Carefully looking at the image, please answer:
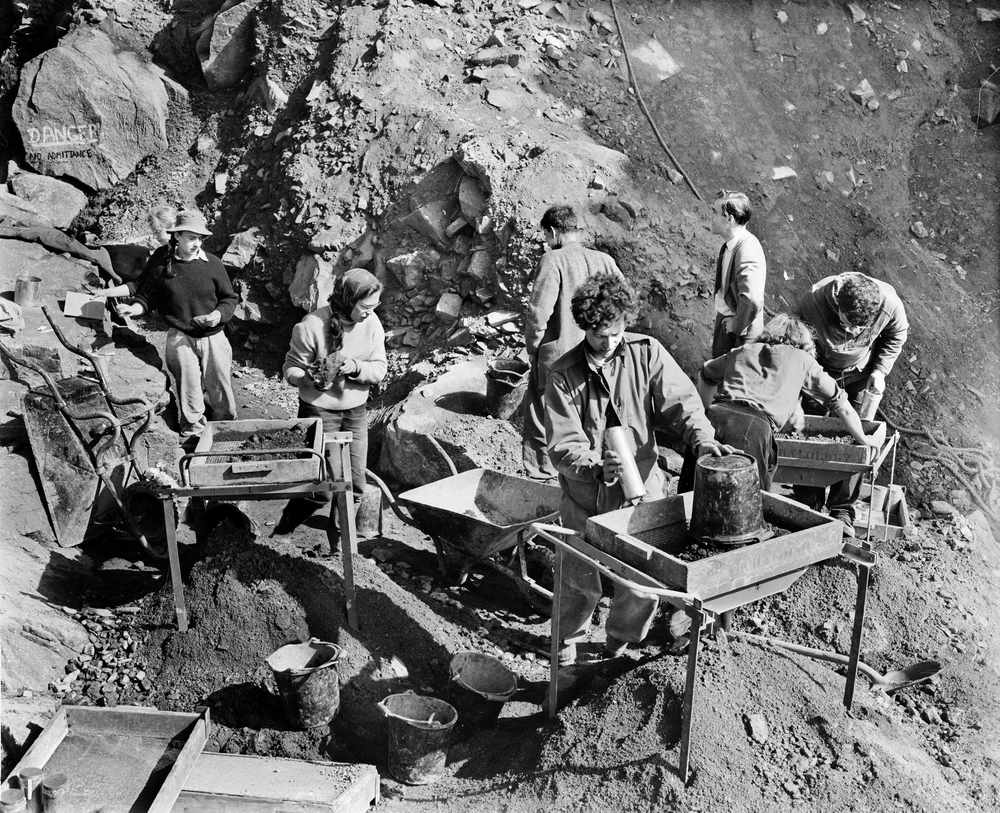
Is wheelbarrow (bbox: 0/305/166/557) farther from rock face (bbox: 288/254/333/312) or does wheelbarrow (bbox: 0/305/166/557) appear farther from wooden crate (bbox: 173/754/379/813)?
rock face (bbox: 288/254/333/312)

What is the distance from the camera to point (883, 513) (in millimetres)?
6926

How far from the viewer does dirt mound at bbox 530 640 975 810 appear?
438 centimetres

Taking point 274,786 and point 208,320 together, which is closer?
point 274,786

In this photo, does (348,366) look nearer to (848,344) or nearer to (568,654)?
(568,654)

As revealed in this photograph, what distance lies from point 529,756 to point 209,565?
2.42 meters

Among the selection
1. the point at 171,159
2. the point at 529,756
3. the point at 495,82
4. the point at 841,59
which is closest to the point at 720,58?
the point at 841,59

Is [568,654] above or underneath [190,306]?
underneath

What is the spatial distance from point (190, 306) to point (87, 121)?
6869mm

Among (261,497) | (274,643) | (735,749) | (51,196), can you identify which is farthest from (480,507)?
(51,196)

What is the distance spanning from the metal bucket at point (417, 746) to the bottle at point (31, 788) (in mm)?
1661

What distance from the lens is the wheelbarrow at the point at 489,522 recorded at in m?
6.21

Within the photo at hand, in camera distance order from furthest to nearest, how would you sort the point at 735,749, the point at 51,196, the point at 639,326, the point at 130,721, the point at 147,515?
the point at 51,196, the point at 639,326, the point at 147,515, the point at 130,721, the point at 735,749

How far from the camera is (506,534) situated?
6.02 metres

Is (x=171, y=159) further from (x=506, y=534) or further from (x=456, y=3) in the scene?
(x=506, y=534)
